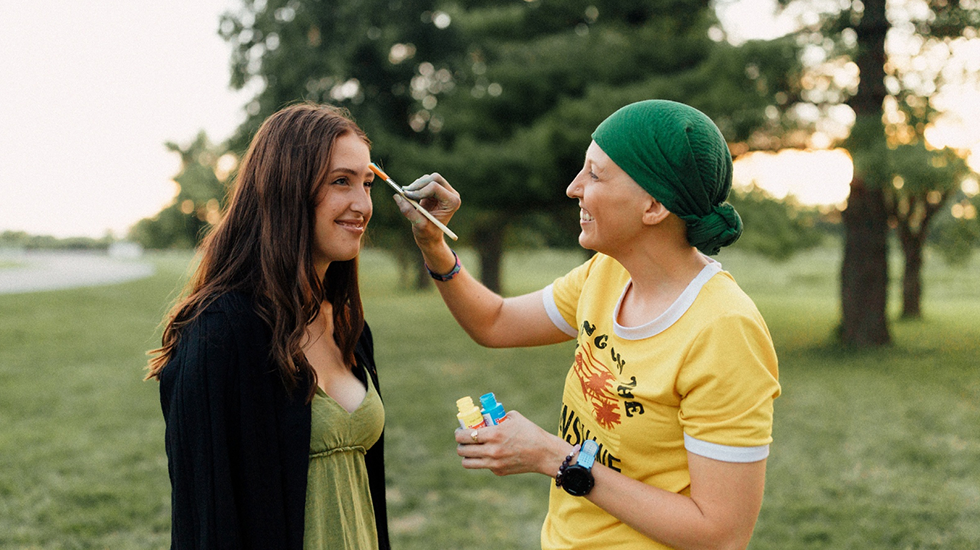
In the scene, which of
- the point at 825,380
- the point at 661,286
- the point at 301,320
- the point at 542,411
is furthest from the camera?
the point at 825,380

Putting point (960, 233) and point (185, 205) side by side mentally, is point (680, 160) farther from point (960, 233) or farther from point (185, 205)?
point (185, 205)

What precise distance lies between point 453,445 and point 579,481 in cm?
436

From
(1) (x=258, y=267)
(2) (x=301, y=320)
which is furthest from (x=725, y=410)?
(1) (x=258, y=267)

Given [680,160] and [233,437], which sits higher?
[680,160]

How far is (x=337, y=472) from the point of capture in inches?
68.1

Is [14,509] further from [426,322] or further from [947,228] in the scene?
[947,228]

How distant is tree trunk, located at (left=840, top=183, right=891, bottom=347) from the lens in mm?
9859

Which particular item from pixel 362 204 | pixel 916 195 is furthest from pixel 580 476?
pixel 916 195

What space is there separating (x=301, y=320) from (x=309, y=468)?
38cm

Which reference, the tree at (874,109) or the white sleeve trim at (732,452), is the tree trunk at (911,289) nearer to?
the tree at (874,109)

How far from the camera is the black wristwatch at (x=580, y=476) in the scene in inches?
54.7

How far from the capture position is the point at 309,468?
1.68 meters

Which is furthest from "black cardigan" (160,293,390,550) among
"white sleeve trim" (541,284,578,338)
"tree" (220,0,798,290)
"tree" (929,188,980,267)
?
"tree" (929,188,980,267)

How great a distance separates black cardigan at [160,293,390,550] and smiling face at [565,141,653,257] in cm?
83
